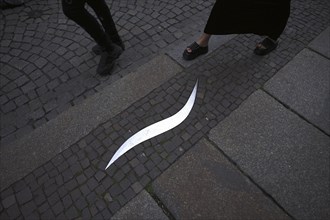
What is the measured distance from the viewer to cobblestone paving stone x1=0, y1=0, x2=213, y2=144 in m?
3.01

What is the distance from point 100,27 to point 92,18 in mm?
152

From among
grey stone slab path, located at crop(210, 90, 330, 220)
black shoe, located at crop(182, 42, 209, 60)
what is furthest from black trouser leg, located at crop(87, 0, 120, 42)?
grey stone slab path, located at crop(210, 90, 330, 220)

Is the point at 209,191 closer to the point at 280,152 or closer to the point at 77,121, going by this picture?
the point at 280,152

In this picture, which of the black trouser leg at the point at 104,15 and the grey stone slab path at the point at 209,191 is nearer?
the grey stone slab path at the point at 209,191

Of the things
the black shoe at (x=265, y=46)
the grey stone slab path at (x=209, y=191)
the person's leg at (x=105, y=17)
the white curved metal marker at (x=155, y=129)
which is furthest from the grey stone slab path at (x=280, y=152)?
the person's leg at (x=105, y=17)

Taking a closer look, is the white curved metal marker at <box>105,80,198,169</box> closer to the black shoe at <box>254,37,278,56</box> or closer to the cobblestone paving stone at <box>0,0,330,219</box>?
the cobblestone paving stone at <box>0,0,330,219</box>

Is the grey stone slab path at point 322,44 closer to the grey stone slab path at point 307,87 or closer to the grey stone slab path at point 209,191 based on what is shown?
the grey stone slab path at point 307,87

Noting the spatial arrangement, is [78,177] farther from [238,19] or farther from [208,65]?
[238,19]

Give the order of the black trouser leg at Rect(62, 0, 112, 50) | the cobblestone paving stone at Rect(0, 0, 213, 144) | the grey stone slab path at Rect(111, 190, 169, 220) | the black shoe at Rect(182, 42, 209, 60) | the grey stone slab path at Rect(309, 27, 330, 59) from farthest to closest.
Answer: the grey stone slab path at Rect(309, 27, 330, 59)
the black shoe at Rect(182, 42, 209, 60)
the cobblestone paving stone at Rect(0, 0, 213, 144)
the black trouser leg at Rect(62, 0, 112, 50)
the grey stone slab path at Rect(111, 190, 169, 220)

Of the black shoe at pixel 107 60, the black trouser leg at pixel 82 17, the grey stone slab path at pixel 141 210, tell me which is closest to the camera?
the grey stone slab path at pixel 141 210

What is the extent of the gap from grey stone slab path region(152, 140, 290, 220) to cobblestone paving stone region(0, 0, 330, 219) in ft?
0.47

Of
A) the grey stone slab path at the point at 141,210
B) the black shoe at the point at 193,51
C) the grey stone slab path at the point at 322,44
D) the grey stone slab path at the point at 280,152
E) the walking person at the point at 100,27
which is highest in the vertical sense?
the walking person at the point at 100,27

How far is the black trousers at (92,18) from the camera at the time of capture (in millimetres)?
2568

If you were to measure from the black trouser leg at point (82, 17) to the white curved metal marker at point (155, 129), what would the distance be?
118 centimetres
